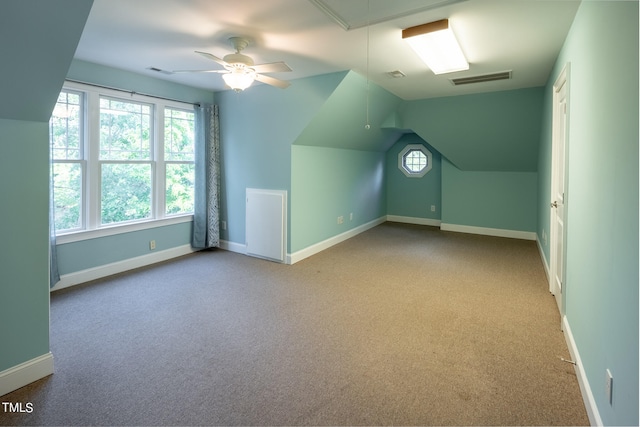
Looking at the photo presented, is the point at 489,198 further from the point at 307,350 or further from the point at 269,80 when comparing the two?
the point at 307,350

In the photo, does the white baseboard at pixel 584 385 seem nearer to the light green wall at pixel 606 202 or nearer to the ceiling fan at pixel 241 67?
the light green wall at pixel 606 202

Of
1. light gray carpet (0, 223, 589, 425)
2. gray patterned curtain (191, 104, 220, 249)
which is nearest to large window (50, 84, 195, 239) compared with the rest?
gray patterned curtain (191, 104, 220, 249)

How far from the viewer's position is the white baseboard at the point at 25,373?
194 cm

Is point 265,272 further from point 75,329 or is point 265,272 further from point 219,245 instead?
point 75,329

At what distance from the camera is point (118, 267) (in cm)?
410

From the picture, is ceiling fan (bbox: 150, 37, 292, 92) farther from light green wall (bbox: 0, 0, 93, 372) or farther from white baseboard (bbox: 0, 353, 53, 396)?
white baseboard (bbox: 0, 353, 53, 396)

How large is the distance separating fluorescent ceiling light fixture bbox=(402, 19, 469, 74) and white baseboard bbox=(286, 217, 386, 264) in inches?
109

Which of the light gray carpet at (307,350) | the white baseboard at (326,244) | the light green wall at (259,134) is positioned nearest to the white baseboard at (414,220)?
the white baseboard at (326,244)

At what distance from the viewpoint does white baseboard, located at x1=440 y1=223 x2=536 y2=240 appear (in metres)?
5.92

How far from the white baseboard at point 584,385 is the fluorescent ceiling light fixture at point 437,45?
93.7 inches

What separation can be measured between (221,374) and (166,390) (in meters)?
0.32

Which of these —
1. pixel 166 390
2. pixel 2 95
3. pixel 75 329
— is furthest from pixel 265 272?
pixel 2 95

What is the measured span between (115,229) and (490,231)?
19.4 feet

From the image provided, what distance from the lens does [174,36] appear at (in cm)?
292
